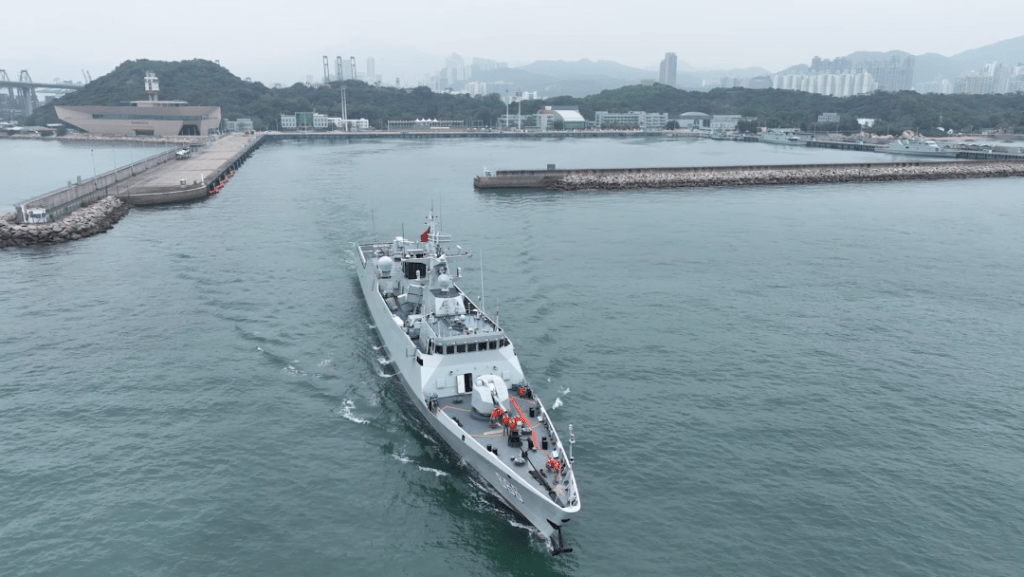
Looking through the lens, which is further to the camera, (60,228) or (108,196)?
(108,196)

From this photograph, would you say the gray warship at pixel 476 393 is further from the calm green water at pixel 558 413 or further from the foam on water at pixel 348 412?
the foam on water at pixel 348 412

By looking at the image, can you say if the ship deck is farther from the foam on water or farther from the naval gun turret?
the foam on water

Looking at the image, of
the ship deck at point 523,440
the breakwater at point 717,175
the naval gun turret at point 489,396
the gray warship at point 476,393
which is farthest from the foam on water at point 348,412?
the breakwater at point 717,175

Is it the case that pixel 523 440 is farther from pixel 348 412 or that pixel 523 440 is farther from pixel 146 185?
pixel 146 185

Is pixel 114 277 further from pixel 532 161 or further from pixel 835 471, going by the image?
pixel 532 161

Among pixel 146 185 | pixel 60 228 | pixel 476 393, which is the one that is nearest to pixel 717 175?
pixel 146 185

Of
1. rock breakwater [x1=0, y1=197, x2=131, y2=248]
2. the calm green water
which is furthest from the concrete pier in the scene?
the calm green water
